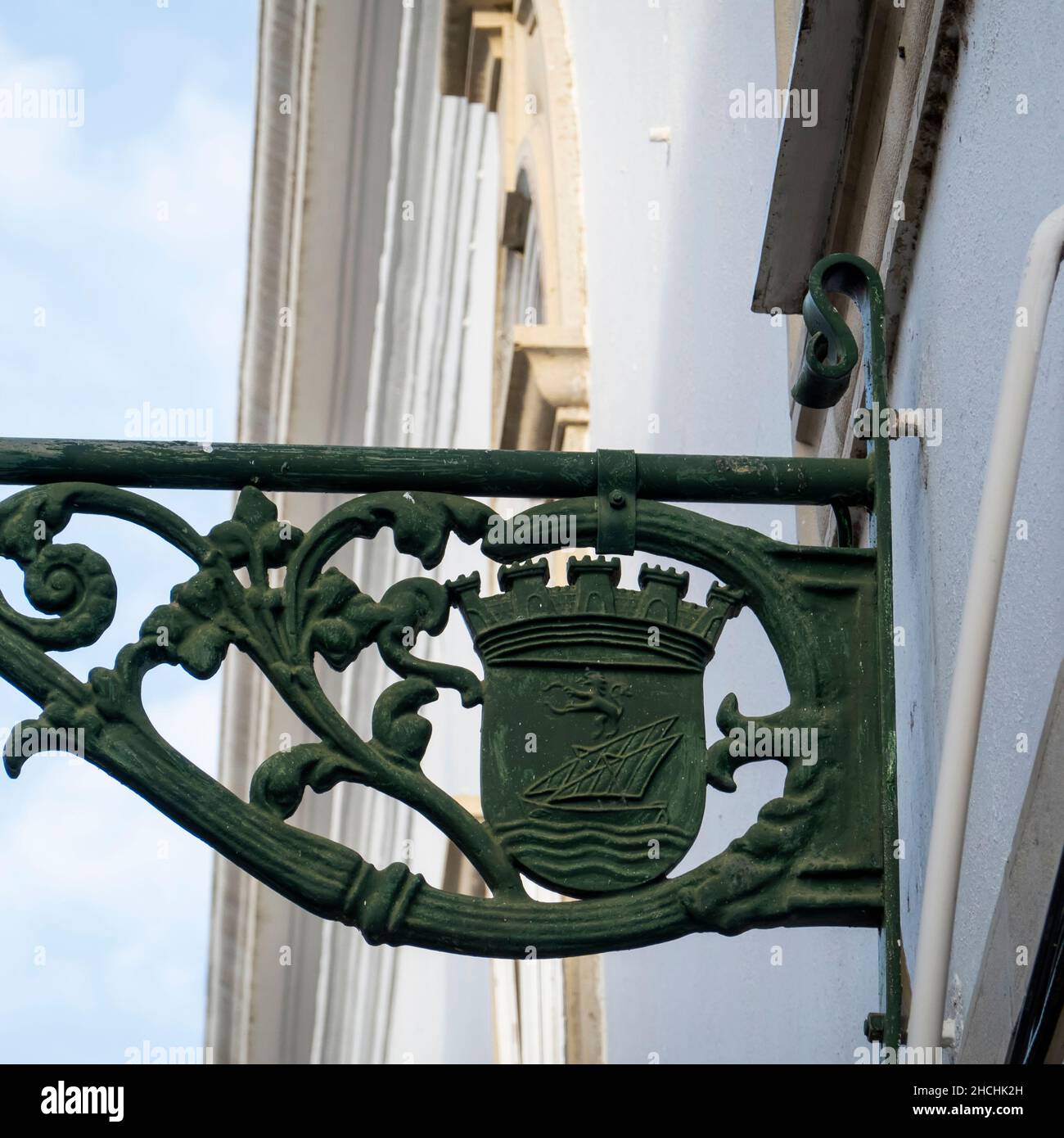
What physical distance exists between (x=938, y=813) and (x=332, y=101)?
891 cm

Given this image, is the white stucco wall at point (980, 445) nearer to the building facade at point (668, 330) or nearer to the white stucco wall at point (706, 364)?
the building facade at point (668, 330)

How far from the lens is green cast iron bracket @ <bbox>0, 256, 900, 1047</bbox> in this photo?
2.09 meters

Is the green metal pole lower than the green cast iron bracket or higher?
higher

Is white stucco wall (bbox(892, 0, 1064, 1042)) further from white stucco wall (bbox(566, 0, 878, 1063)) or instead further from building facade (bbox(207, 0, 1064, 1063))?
white stucco wall (bbox(566, 0, 878, 1063))

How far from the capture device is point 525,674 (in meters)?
2.17

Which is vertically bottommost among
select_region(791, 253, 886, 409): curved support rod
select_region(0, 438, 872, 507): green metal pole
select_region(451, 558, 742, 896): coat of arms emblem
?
select_region(451, 558, 742, 896): coat of arms emblem

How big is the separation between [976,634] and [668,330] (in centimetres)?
327

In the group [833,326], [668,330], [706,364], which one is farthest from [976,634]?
[668,330]

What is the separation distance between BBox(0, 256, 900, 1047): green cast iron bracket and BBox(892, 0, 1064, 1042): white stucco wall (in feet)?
0.46

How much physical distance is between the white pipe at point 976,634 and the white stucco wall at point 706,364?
96 centimetres

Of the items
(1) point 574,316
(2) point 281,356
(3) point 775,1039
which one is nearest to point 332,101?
(2) point 281,356

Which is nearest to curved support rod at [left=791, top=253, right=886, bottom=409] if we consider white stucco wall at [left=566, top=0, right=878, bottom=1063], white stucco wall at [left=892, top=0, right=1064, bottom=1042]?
white stucco wall at [left=892, top=0, right=1064, bottom=1042]

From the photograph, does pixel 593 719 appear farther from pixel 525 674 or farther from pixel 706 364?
pixel 706 364

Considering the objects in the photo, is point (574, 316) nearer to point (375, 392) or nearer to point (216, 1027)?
point (375, 392)
